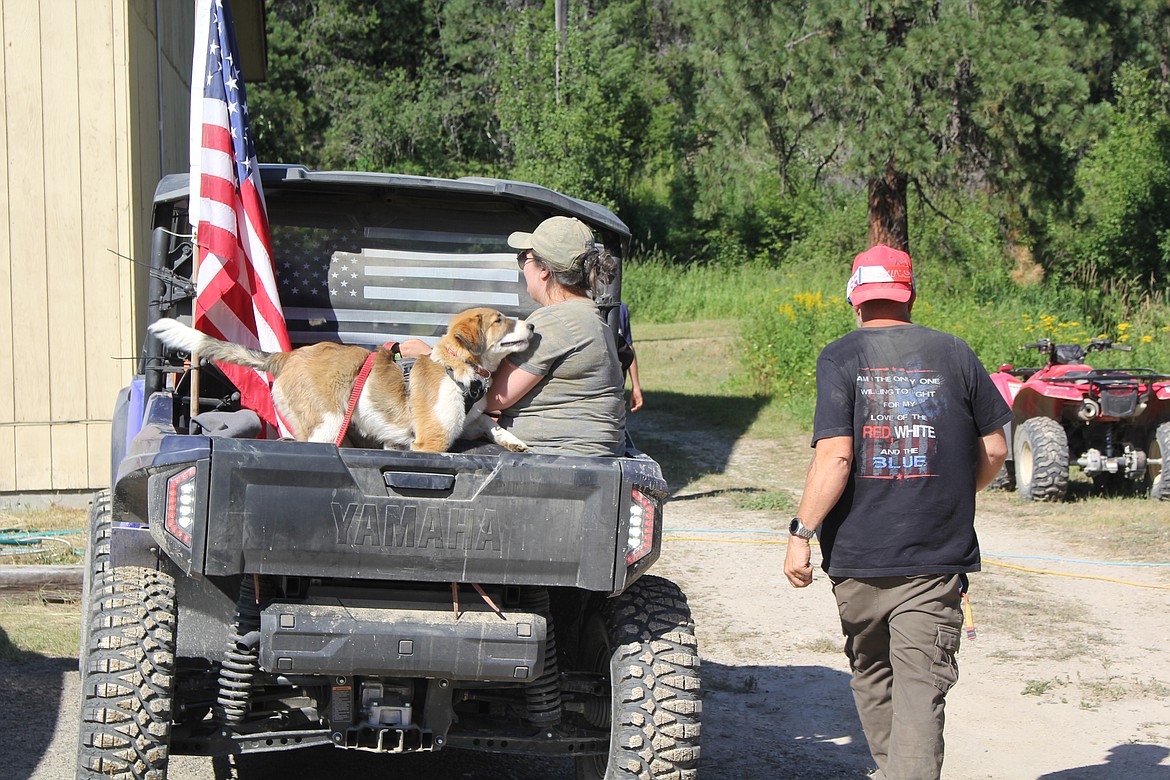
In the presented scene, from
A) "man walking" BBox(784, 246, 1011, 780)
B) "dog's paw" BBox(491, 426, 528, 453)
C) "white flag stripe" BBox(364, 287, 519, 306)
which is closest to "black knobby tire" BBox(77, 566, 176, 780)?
"dog's paw" BBox(491, 426, 528, 453)

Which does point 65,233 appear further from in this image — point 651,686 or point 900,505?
point 900,505

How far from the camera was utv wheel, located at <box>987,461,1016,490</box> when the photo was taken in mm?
11328

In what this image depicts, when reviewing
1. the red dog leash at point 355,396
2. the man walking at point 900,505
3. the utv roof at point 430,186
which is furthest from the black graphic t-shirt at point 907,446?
the utv roof at point 430,186

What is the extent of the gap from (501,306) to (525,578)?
2.53 meters

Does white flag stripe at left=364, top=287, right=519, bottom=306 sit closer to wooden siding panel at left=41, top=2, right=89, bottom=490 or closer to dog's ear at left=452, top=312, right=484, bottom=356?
dog's ear at left=452, top=312, right=484, bottom=356

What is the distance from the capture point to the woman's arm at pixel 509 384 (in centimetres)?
425

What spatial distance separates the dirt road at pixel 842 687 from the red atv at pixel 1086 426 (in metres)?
1.35

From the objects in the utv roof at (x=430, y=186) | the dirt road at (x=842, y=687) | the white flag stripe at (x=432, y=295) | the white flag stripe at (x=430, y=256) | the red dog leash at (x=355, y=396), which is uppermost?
the utv roof at (x=430, y=186)

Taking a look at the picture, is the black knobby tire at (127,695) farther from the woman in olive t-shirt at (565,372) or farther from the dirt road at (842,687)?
the woman in olive t-shirt at (565,372)

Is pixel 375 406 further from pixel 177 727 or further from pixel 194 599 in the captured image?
pixel 177 727

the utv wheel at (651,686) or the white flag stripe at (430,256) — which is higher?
the white flag stripe at (430,256)

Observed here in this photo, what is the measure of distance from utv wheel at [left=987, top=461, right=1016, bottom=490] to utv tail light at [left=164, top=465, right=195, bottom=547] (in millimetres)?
9284

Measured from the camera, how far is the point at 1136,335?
1588 centimetres

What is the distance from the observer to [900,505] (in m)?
3.82
